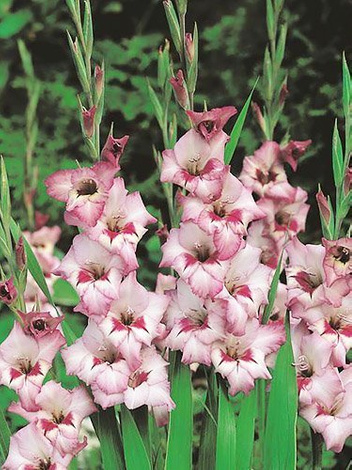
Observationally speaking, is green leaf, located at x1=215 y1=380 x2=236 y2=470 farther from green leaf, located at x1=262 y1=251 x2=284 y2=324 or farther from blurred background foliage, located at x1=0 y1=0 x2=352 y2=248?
blurred background foliage, located at x1=0 y1=0 x2=352 y2=248

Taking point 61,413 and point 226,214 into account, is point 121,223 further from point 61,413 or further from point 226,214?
point 61,413

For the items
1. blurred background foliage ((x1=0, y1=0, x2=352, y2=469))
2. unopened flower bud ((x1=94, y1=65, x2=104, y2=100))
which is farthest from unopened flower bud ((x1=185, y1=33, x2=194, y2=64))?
blurred background foliage ((x1=0, y1=0, x2=352, y2=469))

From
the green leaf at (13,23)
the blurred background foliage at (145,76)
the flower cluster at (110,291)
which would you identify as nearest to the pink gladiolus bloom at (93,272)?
the flower cluster at (110,291)

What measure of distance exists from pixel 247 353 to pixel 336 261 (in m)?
0.16

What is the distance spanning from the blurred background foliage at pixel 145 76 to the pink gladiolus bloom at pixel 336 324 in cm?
89

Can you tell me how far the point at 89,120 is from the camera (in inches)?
47.8

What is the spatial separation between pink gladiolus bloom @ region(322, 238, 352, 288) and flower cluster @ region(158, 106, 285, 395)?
0.08m

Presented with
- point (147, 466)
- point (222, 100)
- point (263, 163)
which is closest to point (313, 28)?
point (222, 100)

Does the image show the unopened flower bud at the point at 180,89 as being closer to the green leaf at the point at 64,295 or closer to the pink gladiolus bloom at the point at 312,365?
the pink gladiolus bloom at the point at 312,365

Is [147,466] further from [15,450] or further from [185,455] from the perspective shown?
[15,450]

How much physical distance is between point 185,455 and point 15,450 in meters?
0.22

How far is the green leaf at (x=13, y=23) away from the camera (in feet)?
8.71

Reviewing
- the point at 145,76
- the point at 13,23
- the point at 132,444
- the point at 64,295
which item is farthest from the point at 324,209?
the point at 13,23

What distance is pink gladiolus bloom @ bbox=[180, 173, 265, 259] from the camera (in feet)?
4.01
